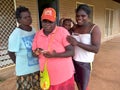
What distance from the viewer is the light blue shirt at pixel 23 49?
212cm

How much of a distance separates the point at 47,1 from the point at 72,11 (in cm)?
158

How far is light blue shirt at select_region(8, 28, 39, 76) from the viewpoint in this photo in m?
2.12

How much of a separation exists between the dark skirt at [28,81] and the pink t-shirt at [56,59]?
332 mm

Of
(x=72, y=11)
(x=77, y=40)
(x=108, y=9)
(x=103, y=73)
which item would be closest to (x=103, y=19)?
(x=108, y=9)

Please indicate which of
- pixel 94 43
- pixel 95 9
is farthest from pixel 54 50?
pixel 95 9

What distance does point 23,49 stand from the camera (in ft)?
7.11

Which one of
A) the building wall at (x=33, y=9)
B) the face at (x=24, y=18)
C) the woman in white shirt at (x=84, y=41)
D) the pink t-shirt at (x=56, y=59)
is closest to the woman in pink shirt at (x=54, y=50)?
the pink t-shirt at (x=56, y=59)

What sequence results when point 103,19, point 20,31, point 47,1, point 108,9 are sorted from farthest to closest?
point 108,9
point 103,19
point 47,1
point 20,31

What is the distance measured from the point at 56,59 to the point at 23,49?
0.41 meters

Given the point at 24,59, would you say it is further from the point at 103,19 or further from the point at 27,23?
the point at 103,19

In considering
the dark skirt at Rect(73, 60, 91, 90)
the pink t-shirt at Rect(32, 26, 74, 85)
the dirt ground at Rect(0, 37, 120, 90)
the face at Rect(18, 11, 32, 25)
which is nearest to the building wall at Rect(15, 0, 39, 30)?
the dirt ground at Rect(0, 37, 120, 90)

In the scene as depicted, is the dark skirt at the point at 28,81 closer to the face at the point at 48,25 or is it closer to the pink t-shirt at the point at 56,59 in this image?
the pink t-shirt at the point at 56,59

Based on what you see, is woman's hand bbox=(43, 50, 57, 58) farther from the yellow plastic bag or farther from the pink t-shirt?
the yellow plastic bag

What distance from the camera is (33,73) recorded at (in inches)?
90.9
